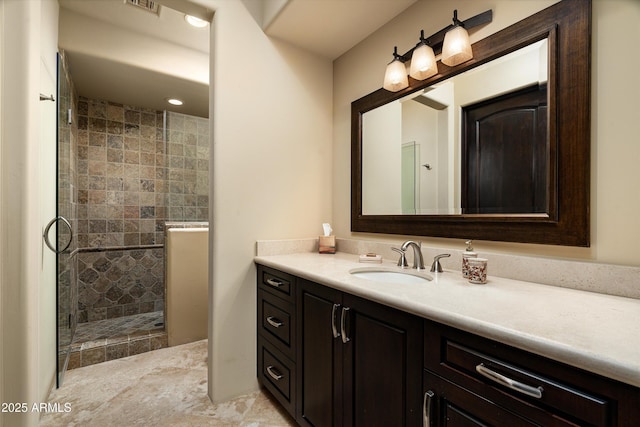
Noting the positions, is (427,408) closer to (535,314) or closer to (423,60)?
(535,314)

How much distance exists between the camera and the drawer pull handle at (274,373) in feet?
5.41

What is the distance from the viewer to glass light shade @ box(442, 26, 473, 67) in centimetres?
134

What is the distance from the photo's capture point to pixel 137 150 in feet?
10.4

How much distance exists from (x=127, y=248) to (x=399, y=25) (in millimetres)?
3240

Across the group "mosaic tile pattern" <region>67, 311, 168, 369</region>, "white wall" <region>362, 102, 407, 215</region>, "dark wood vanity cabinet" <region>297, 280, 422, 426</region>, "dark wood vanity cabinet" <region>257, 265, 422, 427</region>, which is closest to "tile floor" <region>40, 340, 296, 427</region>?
"mosaic tile pattern" <region>67, 311, 168, 369</region>

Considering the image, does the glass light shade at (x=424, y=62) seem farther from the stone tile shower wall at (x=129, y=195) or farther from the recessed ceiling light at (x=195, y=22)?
the stone tile shower wall at (x=129, y=195)

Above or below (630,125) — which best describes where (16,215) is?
below

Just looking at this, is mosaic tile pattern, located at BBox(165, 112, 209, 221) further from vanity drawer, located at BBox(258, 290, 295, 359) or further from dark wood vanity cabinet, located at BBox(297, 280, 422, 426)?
dark wood vanity cabinet, located at BBox(297, 280, 422, 426)

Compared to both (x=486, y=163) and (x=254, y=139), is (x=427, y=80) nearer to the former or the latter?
(x=486, y=163)

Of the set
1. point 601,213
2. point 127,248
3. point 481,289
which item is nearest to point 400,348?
point 481,289

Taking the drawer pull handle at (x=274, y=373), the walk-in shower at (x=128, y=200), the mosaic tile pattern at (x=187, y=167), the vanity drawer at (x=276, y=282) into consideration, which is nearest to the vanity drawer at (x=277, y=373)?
the drawer pull handle at (x=274, y=373)

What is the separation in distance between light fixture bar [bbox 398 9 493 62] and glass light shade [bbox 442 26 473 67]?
0.05 metres

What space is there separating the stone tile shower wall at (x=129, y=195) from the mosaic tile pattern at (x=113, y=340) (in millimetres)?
277

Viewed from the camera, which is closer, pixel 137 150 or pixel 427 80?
pixel 427 80
